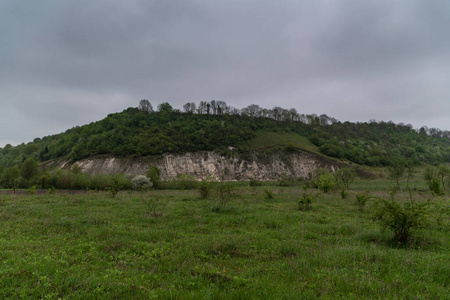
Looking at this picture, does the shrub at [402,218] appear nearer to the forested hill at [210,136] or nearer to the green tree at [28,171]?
the green tree at [28,171]

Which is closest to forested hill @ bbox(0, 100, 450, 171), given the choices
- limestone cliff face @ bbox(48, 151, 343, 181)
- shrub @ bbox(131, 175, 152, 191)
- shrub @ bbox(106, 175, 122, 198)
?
limestone cliff face @ bbox(48, 151, 343, 181)

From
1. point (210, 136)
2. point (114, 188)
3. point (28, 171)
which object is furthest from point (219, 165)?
point (114, 188)

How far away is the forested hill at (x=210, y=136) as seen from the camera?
94.2m

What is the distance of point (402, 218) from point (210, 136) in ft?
320

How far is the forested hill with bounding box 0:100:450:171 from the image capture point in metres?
94.2

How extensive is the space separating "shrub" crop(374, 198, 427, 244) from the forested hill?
285ft

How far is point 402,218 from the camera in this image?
7.97 meters

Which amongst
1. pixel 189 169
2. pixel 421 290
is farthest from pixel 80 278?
pixel 189 169

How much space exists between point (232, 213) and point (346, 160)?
10518 centimetres

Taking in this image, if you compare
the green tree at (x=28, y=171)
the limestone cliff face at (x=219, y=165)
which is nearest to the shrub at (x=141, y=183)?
the green tree at (x=28, y=171)

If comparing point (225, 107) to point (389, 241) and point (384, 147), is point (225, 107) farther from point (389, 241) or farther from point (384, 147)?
point (389, 241)

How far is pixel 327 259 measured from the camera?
6.14 meters

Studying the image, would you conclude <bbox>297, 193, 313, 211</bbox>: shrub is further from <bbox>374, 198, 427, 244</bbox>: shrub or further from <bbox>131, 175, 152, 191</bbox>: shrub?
<bbox>131, 175, 152, 191</bbox>: shrub

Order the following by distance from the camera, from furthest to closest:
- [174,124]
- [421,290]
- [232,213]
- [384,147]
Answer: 1. [384,147]
2. [174,124]
3. [232,213]
4. [421,290]
